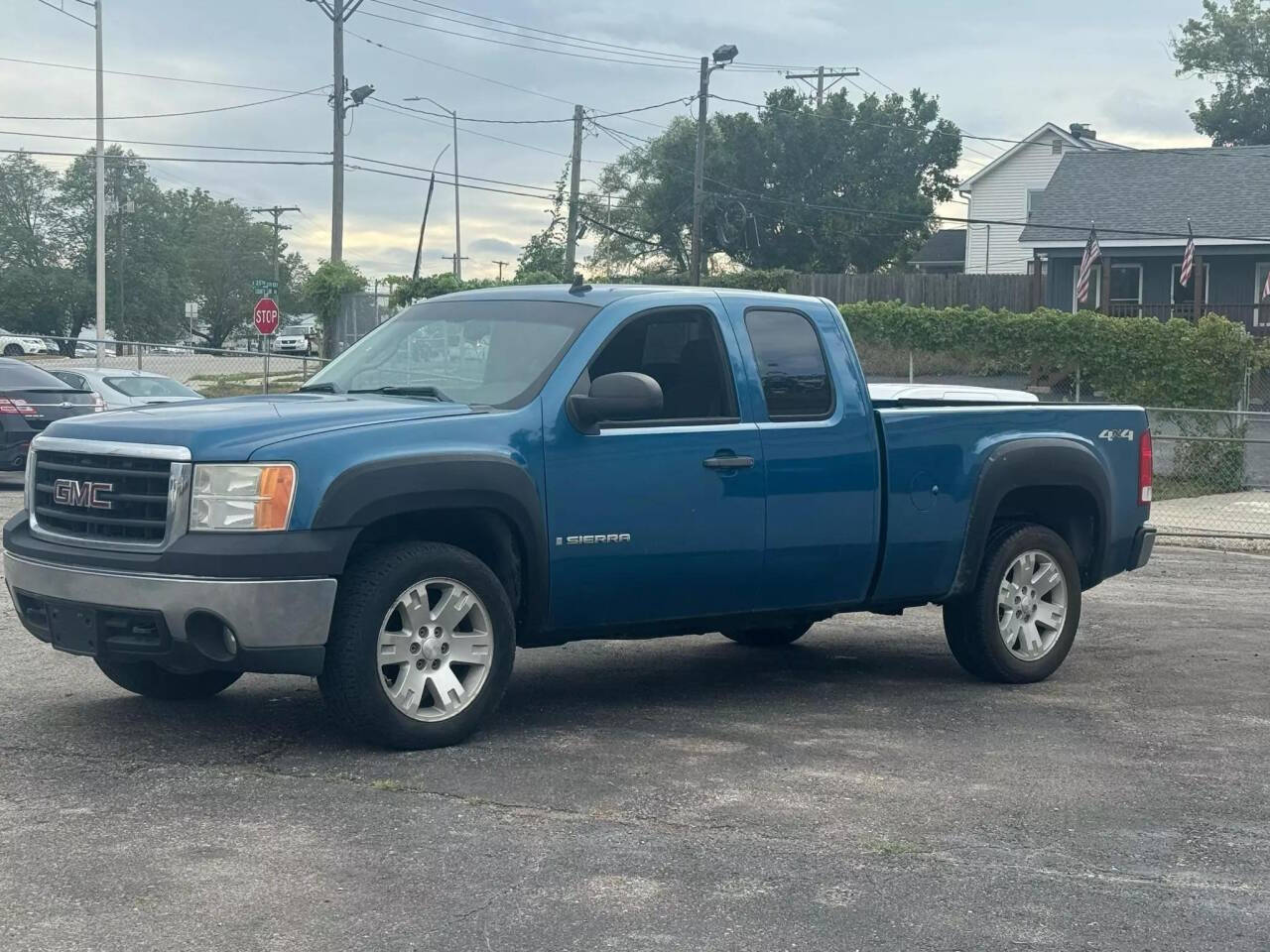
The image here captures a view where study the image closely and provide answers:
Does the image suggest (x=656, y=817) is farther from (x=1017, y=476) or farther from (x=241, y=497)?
(x=1017, y=476)

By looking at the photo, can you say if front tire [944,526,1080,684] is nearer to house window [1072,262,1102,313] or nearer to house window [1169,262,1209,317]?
house window [1169,262,1209,317]

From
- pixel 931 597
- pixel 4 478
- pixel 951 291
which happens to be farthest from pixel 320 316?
pixel 931 597

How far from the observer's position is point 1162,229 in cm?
4378

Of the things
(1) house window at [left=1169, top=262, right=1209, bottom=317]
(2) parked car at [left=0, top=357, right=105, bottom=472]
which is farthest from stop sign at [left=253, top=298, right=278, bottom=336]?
(1) house window at [left=1169, top=262, right=1209, bottom=317]

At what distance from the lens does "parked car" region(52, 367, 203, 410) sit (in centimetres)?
2158

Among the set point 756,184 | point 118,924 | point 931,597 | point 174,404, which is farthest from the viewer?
point 756,184

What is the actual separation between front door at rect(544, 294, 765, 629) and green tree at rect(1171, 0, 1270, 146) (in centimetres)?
6977

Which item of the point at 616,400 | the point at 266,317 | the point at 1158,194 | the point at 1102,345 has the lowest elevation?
the point at 616,400

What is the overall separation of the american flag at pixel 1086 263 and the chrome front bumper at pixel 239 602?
34.1 meters

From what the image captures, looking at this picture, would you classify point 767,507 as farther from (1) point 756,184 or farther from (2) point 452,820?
(1) point 756,184

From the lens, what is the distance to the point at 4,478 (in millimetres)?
21188

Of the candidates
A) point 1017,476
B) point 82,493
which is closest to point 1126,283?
point 1017,476

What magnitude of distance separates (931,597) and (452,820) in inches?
139

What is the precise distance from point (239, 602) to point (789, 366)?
296 centimetres
